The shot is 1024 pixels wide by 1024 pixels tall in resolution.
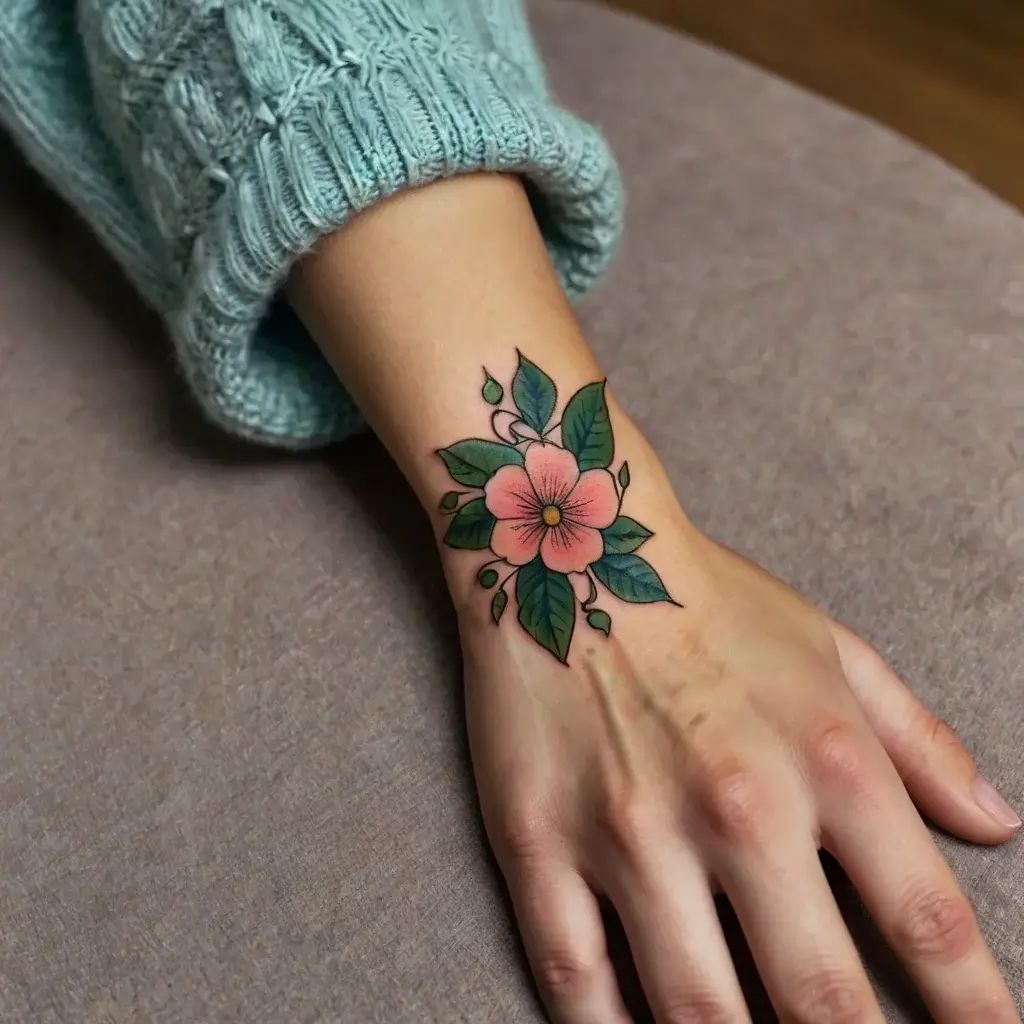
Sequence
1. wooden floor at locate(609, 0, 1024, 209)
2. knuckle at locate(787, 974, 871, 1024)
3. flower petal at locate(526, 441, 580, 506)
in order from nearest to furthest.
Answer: knuckle at locate(787, 974, 871, 1024) → flower petal at locate(526, 441, 580, 506) → wooden floor at locate(609, 0, 1024, 209)

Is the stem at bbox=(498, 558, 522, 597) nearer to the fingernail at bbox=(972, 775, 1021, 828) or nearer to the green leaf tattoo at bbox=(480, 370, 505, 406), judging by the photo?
the green leaf tattoo at bbox=(480, 370, 505, 406)

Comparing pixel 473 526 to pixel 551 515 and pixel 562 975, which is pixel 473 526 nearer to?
pixel 551 515

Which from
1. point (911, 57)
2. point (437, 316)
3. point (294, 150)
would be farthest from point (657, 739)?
point (911, 57)

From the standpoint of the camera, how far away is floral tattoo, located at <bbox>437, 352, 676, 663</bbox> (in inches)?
22.6

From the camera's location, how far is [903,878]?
0.51 m

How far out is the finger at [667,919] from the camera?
19.5 inches

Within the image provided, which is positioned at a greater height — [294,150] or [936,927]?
[294,150]

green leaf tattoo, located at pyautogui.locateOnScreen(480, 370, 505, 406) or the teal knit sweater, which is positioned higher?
Answer: the teal knit sweater

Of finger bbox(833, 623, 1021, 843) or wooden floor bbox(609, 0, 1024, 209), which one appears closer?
finger bbox(833, 623, 1021, 843)

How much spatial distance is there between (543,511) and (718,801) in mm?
180

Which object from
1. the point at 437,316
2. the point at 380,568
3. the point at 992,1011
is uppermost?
the point at 437,316

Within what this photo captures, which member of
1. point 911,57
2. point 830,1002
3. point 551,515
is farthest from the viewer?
point 911,57

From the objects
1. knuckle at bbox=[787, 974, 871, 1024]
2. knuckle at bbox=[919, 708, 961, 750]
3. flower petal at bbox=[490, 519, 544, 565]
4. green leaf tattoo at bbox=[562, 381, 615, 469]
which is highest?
green leaf tattoo at bbox=[562, 381, 615, 469]

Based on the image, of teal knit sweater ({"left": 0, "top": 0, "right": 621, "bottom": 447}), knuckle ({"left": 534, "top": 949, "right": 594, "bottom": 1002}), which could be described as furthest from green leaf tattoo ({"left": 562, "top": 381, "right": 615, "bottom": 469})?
knuckle ({"left": 534, "top": 949, "right": 594, "bottom": 1002})
